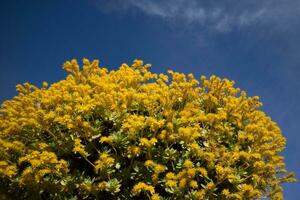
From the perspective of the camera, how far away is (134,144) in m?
7.50

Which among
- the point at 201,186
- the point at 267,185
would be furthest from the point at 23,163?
the point at 267,185

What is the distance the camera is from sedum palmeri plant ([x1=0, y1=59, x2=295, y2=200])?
7.45m

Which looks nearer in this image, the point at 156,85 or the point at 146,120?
the point at 146,120

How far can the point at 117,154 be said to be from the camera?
7.81 metres

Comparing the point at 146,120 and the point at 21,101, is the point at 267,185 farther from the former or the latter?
the point at 21,101

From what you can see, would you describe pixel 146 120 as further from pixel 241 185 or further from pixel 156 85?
pixel 241 185

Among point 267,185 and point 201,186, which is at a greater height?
point 267,185

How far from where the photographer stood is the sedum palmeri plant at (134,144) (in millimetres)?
7445

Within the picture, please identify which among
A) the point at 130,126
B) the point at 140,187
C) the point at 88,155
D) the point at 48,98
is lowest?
the point at 140,187

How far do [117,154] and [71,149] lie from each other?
1.01 meters

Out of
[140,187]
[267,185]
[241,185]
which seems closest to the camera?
[140,187]

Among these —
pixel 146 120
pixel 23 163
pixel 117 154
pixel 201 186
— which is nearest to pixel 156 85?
pixel 146 120

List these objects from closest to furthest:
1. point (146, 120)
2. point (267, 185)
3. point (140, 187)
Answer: point (140, 187), point (146, 120), point (267, 185)

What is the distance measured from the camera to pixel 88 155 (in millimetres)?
7629
